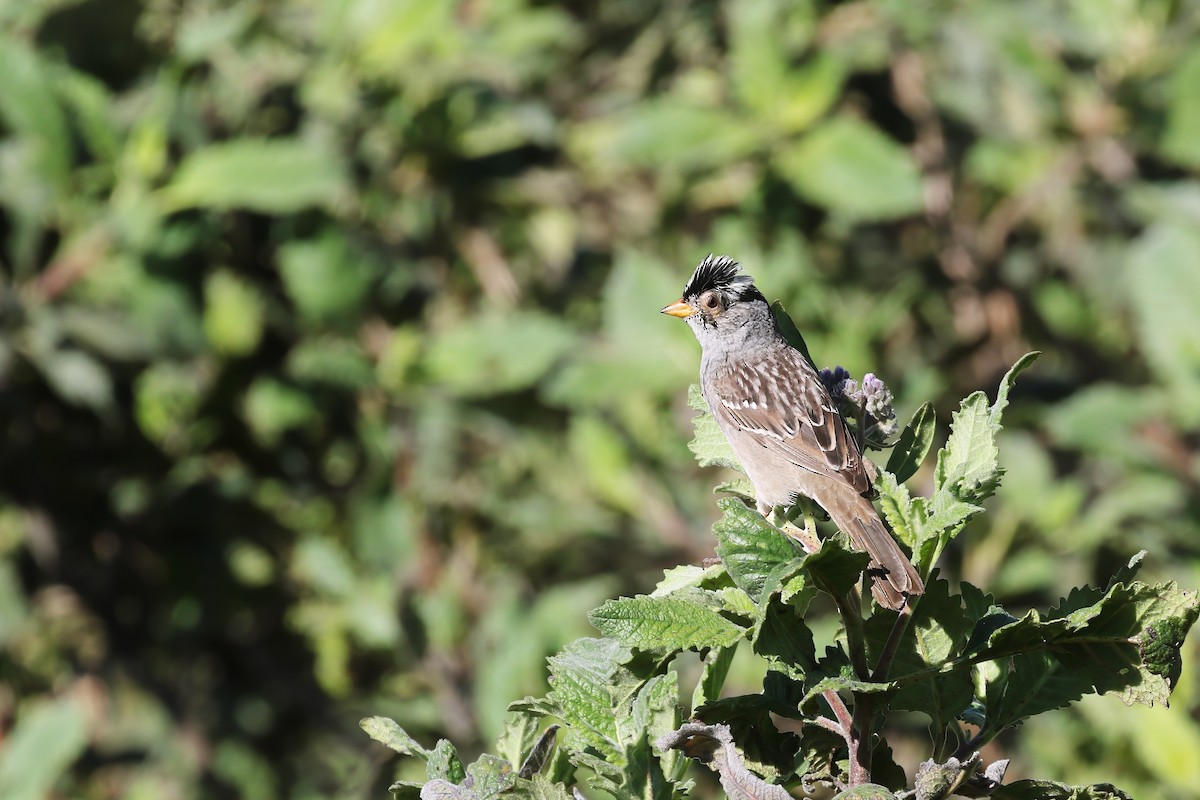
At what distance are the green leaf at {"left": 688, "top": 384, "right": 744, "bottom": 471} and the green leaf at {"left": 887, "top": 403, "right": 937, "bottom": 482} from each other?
314 millimetres

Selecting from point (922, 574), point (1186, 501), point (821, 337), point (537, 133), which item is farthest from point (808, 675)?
point (537, 133)

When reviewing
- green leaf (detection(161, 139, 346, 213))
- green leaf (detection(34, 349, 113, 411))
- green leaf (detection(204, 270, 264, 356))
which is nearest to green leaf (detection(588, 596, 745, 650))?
green leaf (detection(161, 139, 346, 213))

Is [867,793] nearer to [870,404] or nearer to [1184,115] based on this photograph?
[870,404]

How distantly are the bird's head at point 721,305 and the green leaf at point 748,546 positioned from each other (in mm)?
1891

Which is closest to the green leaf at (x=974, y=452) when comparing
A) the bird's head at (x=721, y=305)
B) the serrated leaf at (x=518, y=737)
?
the serrated leaf at (x=518, y=737)

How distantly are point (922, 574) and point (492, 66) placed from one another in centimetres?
388

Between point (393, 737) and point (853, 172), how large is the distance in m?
3.46

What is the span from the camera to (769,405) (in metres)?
3.77

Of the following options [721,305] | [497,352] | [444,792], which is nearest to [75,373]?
[497,352]

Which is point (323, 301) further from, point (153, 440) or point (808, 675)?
point (808, 675)

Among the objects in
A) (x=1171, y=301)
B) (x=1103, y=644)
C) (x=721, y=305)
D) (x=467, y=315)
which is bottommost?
(x=1103, y=644)

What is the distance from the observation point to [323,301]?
16.9 ft

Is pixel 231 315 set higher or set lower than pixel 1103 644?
higher

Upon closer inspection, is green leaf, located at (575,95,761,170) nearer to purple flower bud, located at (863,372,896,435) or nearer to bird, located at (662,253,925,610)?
bird, located at (662,253,925,610)
